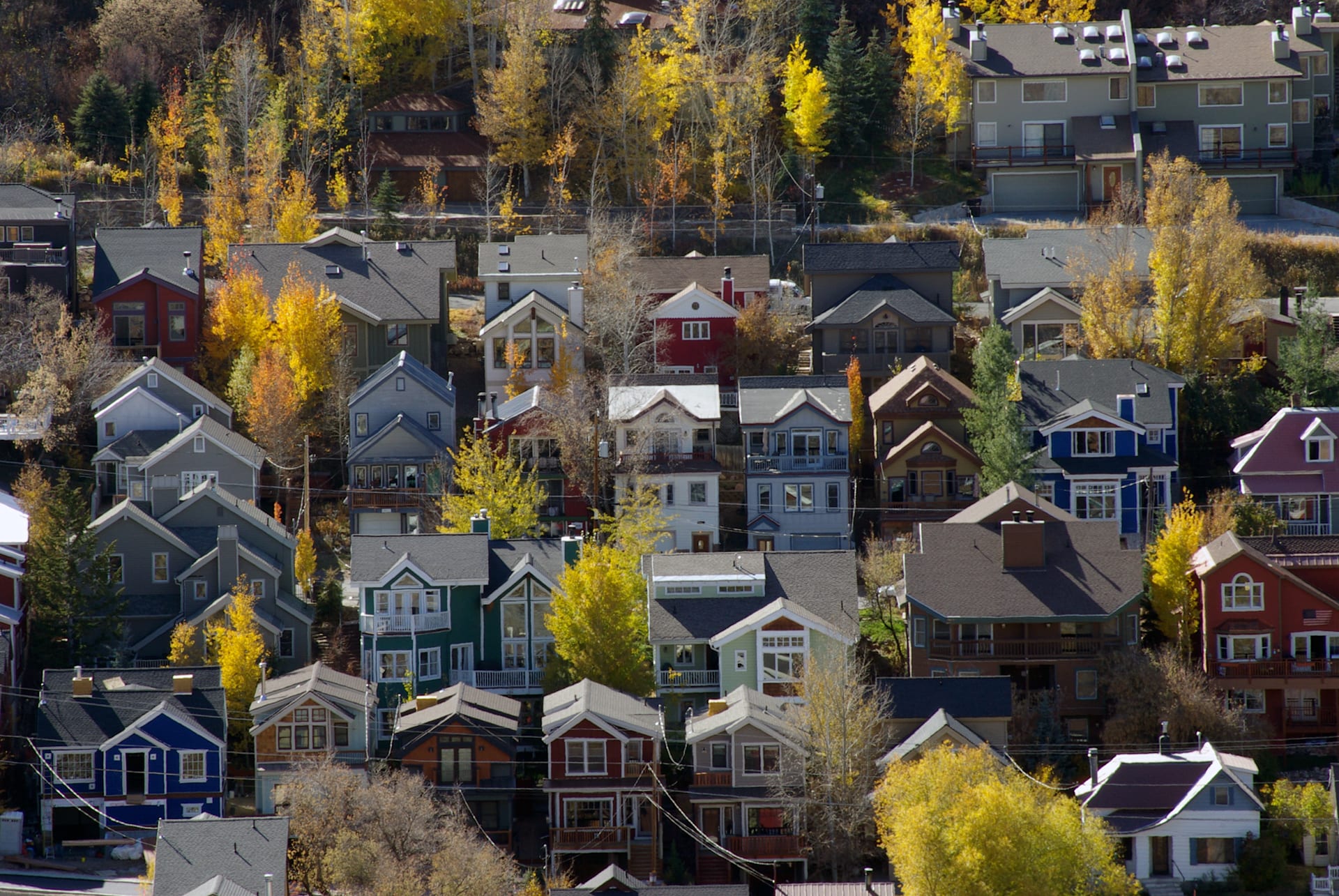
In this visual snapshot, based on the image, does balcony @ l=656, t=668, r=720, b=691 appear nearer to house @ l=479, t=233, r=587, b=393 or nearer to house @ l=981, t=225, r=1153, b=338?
house @ l=479, t=233, r=587, b=393

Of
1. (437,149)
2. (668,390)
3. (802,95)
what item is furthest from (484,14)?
(668,390)

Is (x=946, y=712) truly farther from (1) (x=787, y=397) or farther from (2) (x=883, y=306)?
(2) (x=883, y=306)

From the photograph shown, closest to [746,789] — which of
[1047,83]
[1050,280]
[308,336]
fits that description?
[308,336]

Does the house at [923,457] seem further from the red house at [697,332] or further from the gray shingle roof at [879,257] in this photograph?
the gray shingle roof at [879,257]

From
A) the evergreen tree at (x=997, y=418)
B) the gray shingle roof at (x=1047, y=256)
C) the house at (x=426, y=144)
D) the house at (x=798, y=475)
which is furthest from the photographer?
the house at (x=426, y=144)

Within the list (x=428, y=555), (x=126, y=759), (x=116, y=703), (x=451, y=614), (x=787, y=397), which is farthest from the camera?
(x=787, y=397)

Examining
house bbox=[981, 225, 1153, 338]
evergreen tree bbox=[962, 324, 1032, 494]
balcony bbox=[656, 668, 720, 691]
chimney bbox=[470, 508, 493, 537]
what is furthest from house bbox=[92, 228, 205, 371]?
house bbox=[981, 225, 1153, 338]

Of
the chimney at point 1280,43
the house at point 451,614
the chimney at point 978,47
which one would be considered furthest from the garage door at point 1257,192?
the house at point 451,614
